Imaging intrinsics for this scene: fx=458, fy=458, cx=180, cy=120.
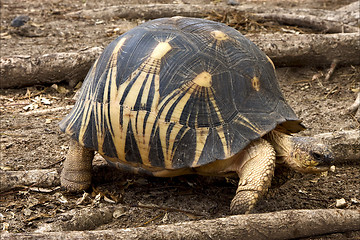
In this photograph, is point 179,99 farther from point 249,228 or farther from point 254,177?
point 249,228

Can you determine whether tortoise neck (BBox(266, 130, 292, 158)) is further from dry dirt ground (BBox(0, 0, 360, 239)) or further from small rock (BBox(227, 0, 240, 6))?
small rock (BBox(227, 0, 240, 6))

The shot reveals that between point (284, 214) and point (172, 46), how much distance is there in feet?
4.45

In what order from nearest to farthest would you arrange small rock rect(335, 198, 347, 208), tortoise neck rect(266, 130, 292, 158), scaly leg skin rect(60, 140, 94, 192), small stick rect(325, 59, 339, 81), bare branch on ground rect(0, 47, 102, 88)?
tortoise neck rect(266, 130, 292, 158), small rock rect(335, 198, 347, 208), scaly leg skin rect(60, 140, 94, 192), bare branch on ground rect(0, 47, 102, 88), small stick rect(325, 59, 339, 81)

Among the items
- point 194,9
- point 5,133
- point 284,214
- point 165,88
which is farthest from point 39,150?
point 194,9

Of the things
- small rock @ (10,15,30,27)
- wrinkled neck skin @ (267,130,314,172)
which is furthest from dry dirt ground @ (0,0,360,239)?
small rock @ (10,15,30,27)

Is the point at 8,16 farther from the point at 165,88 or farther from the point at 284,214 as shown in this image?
the point at 284,214

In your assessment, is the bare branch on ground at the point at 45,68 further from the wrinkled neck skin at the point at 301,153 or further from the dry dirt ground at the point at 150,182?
the wrinkled neck skin at the point at 301,153

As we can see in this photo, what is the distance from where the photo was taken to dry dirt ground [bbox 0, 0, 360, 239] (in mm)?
3281

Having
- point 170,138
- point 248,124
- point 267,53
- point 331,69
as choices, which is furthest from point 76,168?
point 331,69

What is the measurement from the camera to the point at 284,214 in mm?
2816

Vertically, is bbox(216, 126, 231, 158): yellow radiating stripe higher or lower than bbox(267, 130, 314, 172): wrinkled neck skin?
higher

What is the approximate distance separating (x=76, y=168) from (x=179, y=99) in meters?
1.07

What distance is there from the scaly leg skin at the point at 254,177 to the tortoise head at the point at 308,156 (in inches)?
6.9

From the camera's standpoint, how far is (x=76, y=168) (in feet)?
11.7
